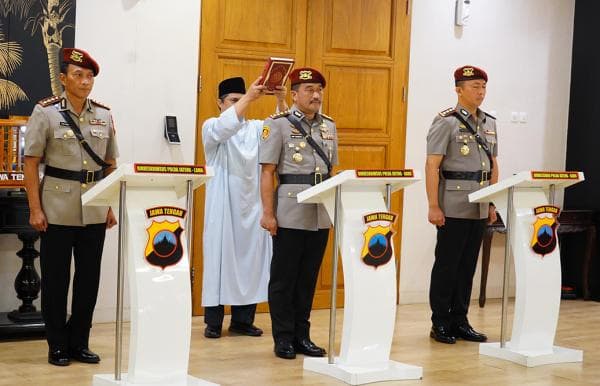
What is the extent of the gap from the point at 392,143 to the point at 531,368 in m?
2.57

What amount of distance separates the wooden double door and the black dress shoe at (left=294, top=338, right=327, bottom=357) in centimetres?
144

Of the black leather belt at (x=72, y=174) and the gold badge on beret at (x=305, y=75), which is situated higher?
the gold badge on beret at (x=305, y=75)

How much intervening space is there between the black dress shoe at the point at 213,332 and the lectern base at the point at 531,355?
157cm

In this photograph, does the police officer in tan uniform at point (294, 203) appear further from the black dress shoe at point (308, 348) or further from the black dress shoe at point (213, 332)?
the black dress shoe at point (213, 332)

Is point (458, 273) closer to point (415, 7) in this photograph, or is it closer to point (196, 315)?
point (196, 315)

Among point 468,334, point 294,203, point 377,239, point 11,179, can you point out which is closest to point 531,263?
point 468,334

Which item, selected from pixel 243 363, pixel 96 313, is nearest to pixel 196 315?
pixel 96 313

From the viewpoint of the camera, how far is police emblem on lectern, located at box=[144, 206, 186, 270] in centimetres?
403

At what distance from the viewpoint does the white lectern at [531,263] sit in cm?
514

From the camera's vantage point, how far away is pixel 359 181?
4520 millimetres

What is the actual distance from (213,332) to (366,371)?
147cm

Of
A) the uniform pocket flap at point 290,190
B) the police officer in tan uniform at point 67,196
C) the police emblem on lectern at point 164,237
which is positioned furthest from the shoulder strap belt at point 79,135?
the uniform pocket flap at point 290,190

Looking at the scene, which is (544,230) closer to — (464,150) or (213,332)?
(464,150)

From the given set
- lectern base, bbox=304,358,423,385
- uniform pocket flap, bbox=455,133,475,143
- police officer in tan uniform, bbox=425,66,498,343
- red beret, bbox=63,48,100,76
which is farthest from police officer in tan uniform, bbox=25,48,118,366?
uniform pocket flap, bbox=455,133,475,143
